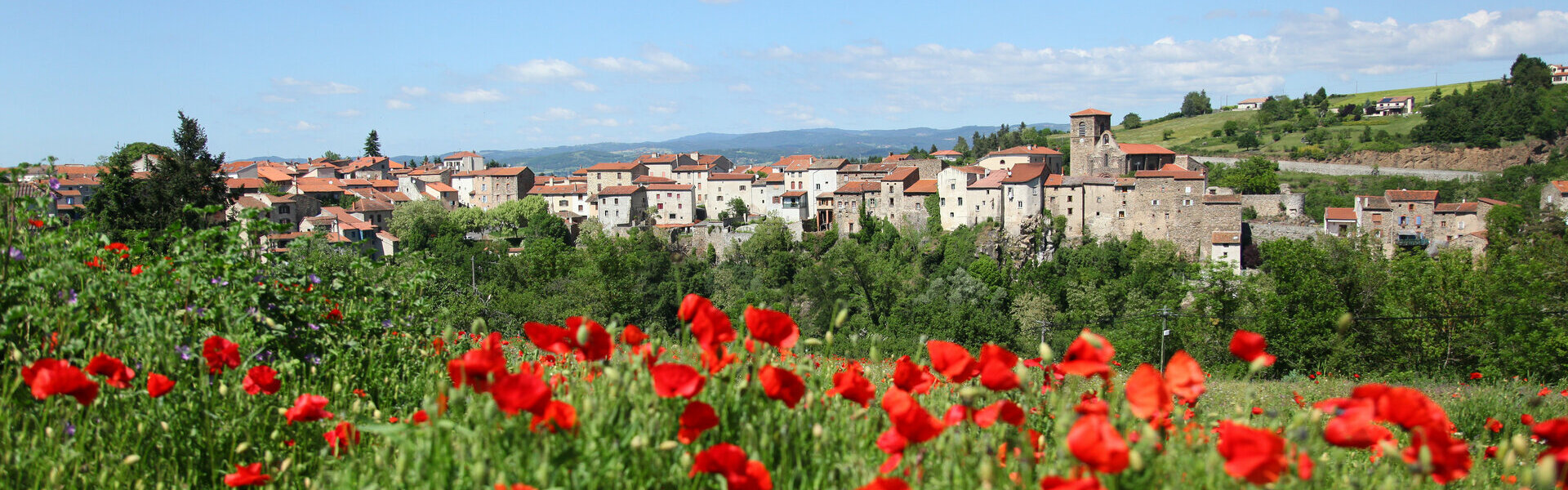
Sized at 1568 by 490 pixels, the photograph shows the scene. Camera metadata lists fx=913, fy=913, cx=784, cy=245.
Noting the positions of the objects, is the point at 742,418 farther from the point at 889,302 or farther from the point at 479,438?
the point at 889,302

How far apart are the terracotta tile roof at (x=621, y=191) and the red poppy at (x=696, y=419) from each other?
218 feet

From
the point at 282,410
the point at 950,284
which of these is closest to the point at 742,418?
the point at 282,410

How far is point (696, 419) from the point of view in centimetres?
221

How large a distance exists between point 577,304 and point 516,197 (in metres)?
41.8

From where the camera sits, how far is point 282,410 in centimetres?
289

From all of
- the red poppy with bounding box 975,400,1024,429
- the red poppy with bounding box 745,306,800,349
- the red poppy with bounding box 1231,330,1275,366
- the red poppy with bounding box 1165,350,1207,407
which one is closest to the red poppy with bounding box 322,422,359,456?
the red poppy with bounding box 745,306,800,349

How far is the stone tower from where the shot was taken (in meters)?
54.4

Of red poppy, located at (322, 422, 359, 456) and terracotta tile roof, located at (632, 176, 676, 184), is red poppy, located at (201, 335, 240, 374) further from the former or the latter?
terracotta tile roof, located at (632, 176, 676, 184)

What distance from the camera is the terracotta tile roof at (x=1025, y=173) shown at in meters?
51.5

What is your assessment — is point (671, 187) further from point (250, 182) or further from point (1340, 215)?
point (1340, 215)

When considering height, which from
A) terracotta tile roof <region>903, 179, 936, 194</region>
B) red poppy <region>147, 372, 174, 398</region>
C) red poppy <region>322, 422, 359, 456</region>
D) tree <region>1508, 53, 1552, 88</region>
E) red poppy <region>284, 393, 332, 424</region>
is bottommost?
terracotta tile roof <region>903, 179, 936, 194</region>

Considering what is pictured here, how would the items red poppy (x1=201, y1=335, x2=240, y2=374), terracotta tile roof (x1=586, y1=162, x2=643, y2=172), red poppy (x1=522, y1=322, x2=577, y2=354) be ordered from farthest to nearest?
terracotta tile roof (x1=586, y1=162, x2=643, y2=172) < red poppy (x1=201, y1=335, x2=240, y2=374) < red poppy (x1=522, y1=322, x2=577, y2=354)

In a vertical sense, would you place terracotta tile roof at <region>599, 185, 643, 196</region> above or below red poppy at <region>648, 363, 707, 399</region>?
below

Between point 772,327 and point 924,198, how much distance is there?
55336 millimetres
